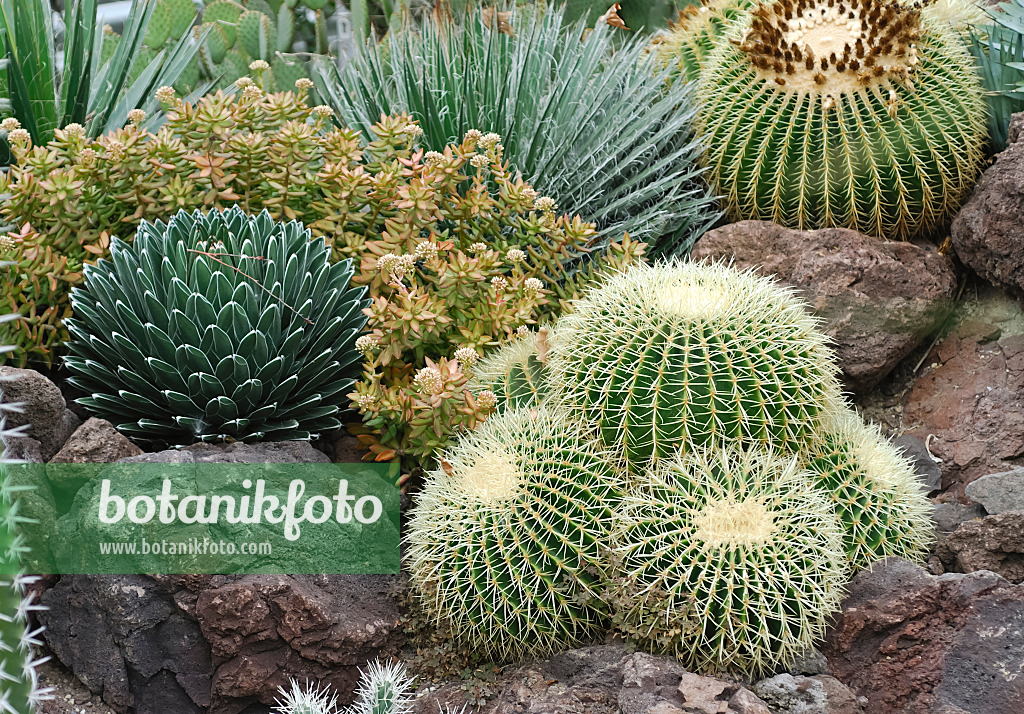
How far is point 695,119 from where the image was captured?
433 centimetres

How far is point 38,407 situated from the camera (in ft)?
9.35

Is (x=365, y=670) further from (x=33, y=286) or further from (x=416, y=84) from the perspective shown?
(x=416, y=84)

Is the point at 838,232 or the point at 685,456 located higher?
the point at 838,232

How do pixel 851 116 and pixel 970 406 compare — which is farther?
pixel 851 116

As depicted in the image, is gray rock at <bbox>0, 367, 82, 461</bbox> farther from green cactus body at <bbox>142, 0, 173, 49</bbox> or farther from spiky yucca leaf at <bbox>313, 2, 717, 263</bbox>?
green cactus body at <bbox>142, 0, 173, 49</bbox>

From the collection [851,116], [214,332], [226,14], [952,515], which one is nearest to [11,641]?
[214,332]

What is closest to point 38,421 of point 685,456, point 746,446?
point 685,456

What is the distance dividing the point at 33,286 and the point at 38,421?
62 cm

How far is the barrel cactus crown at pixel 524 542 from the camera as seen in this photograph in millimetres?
2574

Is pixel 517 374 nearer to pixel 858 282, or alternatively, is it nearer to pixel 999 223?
pixel 858 282

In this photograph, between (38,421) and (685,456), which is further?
(38,421)

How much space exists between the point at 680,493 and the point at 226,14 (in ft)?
16.9

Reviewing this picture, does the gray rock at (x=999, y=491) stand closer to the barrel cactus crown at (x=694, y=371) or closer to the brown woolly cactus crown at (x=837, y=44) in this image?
the barrel cactus crown at (x=694, y=371)

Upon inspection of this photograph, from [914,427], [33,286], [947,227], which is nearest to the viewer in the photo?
[33,286]
